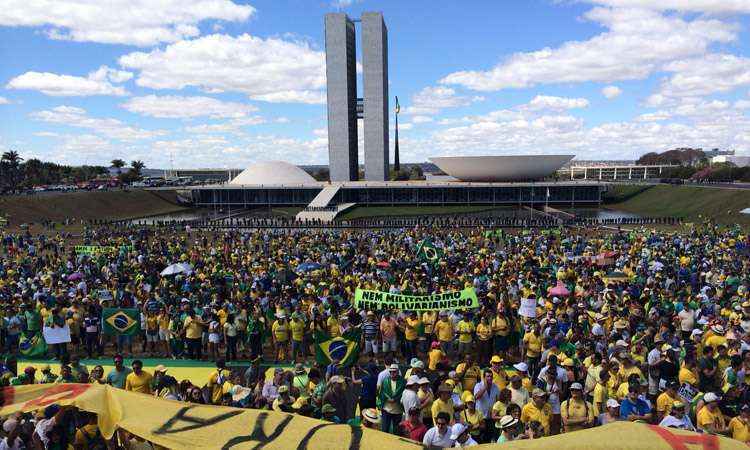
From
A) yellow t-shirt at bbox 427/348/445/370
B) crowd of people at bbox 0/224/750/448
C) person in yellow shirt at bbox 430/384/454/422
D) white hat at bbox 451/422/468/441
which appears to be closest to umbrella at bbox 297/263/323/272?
crowd of people at bbox 0/224/750/448

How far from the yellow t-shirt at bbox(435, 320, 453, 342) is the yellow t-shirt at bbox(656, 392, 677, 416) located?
187 inches

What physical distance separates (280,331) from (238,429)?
633 cm

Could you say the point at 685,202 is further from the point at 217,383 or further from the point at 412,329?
the point at 217,383

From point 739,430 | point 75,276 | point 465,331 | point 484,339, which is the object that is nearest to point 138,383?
point 465,331

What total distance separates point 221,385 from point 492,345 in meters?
6.38

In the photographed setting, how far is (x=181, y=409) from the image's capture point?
636 centimetres

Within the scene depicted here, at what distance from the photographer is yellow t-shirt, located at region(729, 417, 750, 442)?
623 centimetres

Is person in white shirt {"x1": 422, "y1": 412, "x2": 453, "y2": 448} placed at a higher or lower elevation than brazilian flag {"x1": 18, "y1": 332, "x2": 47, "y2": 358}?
higher

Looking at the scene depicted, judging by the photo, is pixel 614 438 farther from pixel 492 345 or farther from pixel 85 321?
pixel 85 321

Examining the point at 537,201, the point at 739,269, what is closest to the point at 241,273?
the point at 739,269

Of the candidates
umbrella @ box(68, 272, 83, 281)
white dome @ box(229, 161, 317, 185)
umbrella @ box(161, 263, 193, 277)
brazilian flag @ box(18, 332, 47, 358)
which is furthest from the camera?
white dome @ box(229, 161, 317, 185)

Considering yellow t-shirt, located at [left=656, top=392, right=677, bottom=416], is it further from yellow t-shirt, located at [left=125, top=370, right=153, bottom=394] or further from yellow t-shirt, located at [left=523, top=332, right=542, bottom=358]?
yellow t-shirt, located at [left=125, top=370, right=153, bottom=394]

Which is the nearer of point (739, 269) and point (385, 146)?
point (739, 269)

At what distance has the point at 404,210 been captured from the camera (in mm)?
68500
